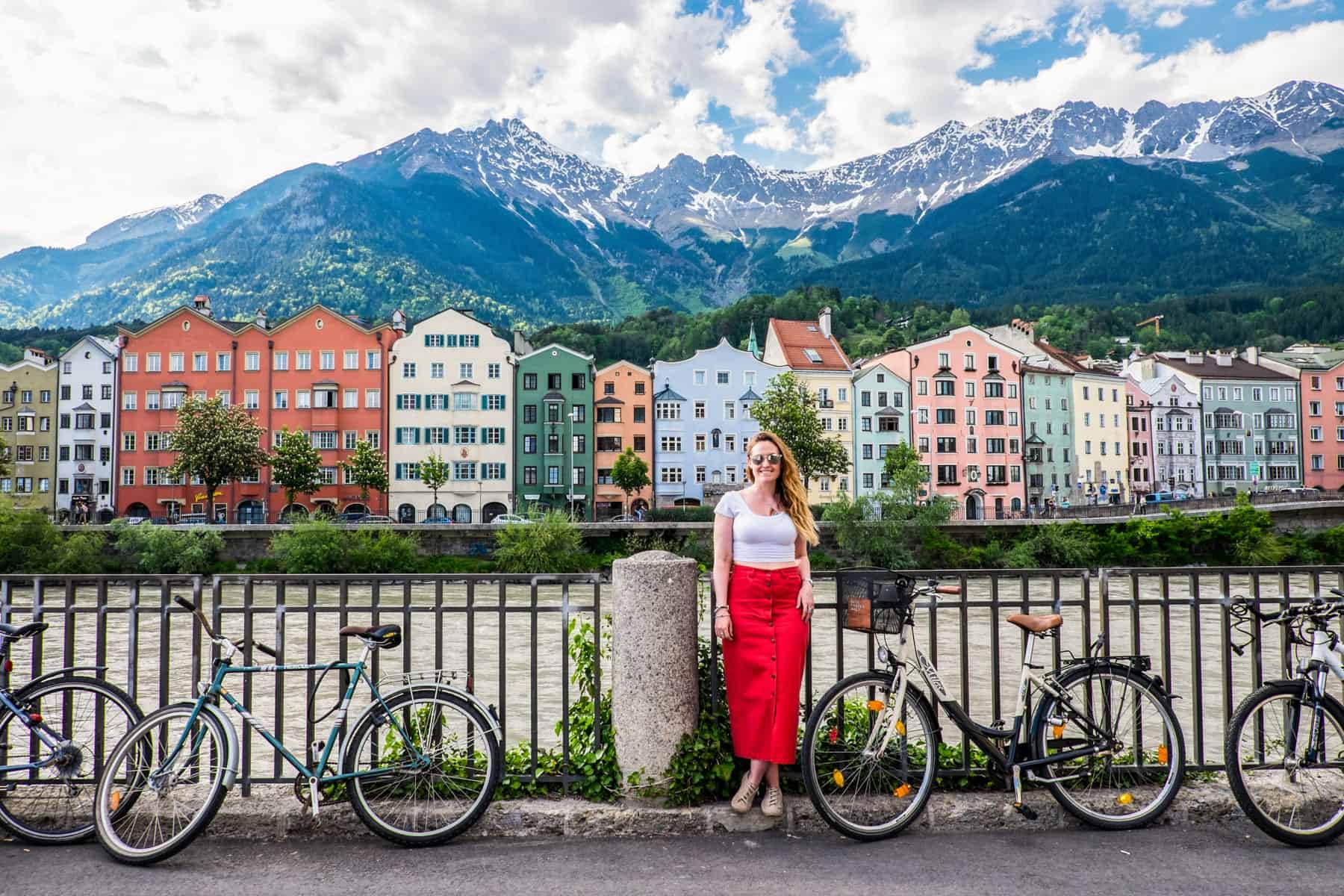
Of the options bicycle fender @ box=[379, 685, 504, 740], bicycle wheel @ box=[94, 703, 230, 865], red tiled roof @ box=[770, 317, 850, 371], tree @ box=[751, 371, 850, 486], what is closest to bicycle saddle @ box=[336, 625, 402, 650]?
bicycle fender @ box=[379, 685, 504, 740]

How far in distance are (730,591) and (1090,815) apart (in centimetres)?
209

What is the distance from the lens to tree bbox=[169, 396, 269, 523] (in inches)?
2306

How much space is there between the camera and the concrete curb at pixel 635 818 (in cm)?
446

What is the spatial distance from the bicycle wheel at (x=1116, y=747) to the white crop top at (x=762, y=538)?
5.10ft

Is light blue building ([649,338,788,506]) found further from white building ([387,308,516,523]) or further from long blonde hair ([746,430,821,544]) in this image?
long blonde hair ([746,430,821,544])

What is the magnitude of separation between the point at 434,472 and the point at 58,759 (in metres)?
59.1

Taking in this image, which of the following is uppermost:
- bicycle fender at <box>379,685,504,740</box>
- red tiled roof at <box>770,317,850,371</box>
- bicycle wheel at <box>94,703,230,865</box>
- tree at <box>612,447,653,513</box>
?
red tiled roof at <box>770,317,850,371</box>

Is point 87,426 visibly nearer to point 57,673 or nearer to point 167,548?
point 167,548

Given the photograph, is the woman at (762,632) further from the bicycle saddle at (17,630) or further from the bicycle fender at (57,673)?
the bicycle saddle at (17,630)

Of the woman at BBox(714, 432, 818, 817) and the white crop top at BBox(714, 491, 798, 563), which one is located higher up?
the white crop top at BBox(714, 491, 798, 563)

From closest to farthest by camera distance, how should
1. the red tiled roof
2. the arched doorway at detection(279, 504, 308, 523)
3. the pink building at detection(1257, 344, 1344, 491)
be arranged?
the arched doorway at detection(279, 504, 308, 523) → the red tiled roof → the pink building at detection(1257, 344, 1344, 491)

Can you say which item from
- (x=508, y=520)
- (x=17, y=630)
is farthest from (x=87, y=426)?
(x=17, y=630)

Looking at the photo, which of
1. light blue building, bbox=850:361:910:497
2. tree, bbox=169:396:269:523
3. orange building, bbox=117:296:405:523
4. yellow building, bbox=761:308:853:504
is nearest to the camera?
tree, bbox=169:396:269:523

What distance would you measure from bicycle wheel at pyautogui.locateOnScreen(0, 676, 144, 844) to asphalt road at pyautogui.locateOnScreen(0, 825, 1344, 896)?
0.14m
